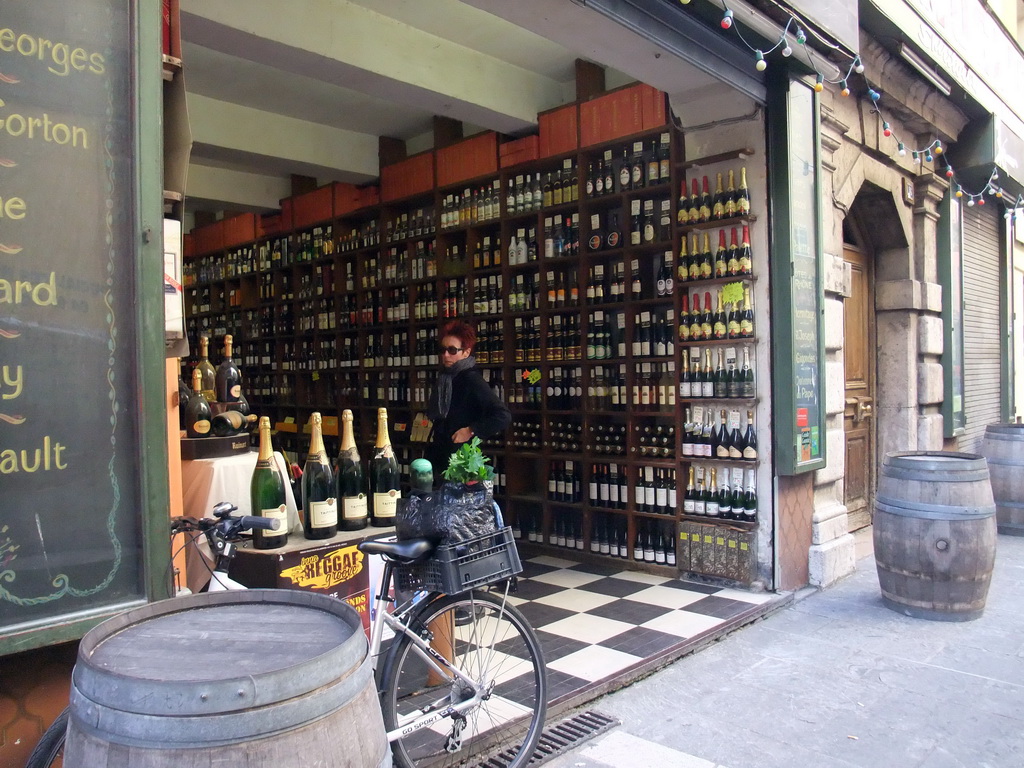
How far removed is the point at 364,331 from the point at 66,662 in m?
5.32

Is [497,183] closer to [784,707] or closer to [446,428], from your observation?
[446,428]

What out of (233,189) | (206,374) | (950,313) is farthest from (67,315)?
(950,313)

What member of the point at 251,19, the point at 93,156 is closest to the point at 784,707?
the point at 93,156

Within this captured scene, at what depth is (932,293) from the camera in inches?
245

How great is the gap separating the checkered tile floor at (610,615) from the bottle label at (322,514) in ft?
3.65

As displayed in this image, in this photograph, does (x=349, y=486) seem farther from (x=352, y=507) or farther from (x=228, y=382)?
(x=228, y=382)

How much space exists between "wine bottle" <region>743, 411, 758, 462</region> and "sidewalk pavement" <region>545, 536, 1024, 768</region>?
0.85 meters

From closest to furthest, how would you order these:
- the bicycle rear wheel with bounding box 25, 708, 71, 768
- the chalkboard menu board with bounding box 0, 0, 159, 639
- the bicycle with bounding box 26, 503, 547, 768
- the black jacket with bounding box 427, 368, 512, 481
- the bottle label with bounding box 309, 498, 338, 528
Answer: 1. the bicycle rear wheel with bounding box 25, 708, 71, 768
2. the chalkboard menu board with bounding box 0, 0, 159, 639
3. the bicycle with bounding box 26, 503, 547, 768
4. the bottle label with bounding box 309, 498, 338, 528
5. the black jacket with bounding box 427, 368, 512, 481

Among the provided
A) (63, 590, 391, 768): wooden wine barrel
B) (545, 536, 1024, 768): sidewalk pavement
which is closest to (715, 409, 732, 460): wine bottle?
(545, 536, 1024, 768): sidewalk pavement

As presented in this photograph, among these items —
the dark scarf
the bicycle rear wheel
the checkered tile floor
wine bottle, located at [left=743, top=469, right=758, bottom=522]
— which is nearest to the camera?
the bicycle rear wheel

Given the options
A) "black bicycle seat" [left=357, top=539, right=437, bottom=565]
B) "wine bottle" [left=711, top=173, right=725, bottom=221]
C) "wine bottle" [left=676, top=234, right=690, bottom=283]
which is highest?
"wine bottle" [left=711, top=173, right=725, bottom=221]

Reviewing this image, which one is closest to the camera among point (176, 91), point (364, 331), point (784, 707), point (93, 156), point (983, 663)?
point (93, 156)

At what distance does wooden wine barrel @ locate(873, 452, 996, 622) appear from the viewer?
3.78 metres

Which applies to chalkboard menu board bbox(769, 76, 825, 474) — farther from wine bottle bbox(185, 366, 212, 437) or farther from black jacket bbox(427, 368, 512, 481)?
wine bottle bbox(185, 366, 212, 437)
